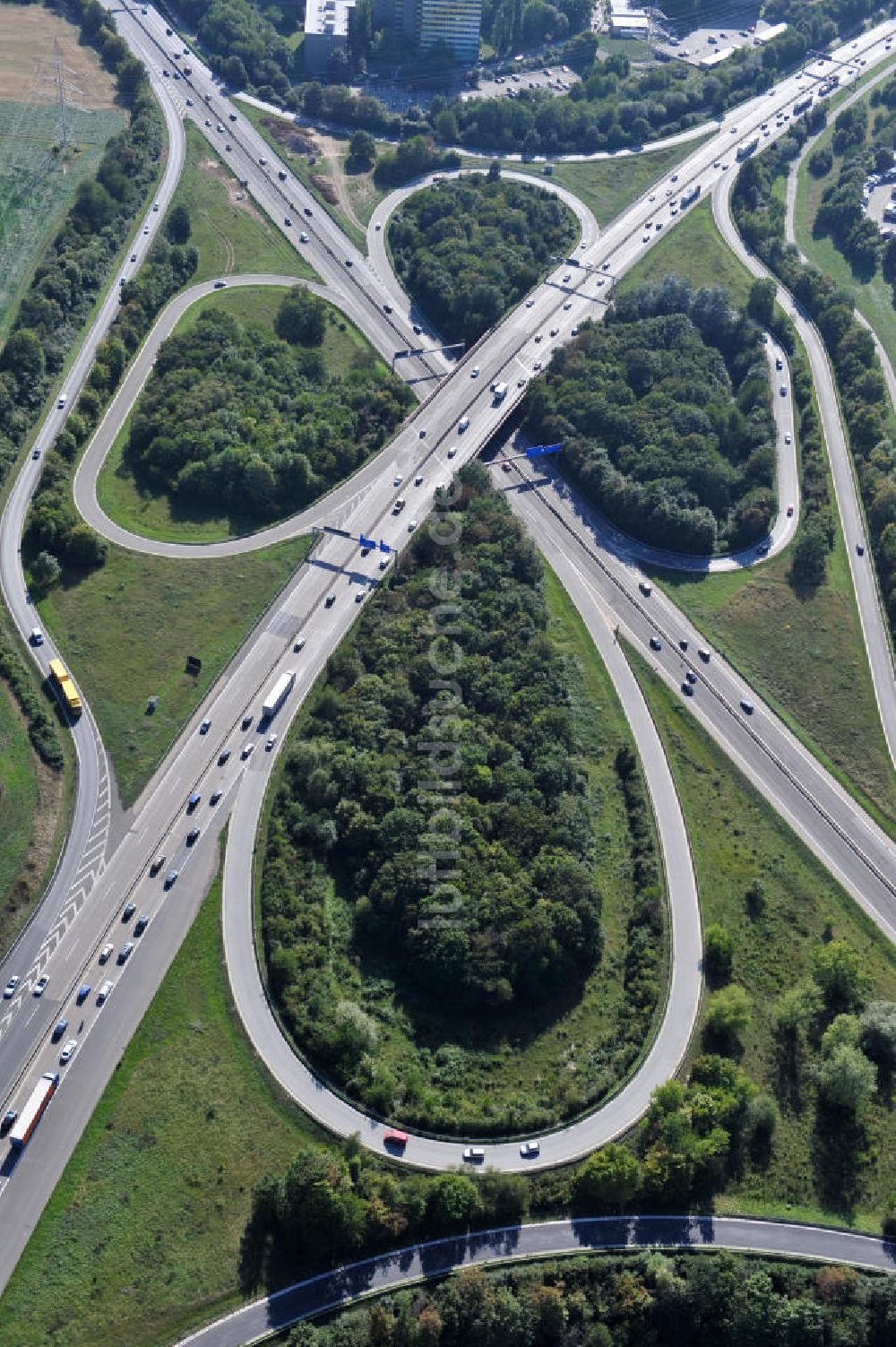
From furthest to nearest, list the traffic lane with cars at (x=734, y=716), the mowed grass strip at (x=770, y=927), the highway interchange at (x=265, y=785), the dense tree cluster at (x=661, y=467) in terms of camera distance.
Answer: the dense tree cluster at (x=661, y=467)
the traffic lane with cars at (x=734, y=716)
the highway interchange at (x=265, y=785)
the mowed grass strip at (x=770, y=927)

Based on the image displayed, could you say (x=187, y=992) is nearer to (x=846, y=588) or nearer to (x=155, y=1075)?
(x=155, y=1075)

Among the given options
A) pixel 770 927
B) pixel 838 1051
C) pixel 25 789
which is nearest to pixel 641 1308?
pixel 838 1051

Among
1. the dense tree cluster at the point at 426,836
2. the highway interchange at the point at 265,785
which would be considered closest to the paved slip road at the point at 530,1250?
the highway interchange at the point at 265,785

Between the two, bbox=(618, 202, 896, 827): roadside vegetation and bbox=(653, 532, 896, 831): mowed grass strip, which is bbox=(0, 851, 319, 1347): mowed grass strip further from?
bbox=(618, 202, 896, 827): roadside vegetation

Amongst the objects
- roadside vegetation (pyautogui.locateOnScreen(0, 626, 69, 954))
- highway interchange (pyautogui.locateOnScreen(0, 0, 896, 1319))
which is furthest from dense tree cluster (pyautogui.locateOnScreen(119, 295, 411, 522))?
roadside vegetation (pyautogui.locateOnScreen(0, 626, 69, 954))

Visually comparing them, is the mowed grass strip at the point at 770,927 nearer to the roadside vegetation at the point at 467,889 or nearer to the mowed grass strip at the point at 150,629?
the roadside vegetation at the point at 467,889

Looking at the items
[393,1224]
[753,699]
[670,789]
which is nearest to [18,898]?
[393,1224]
